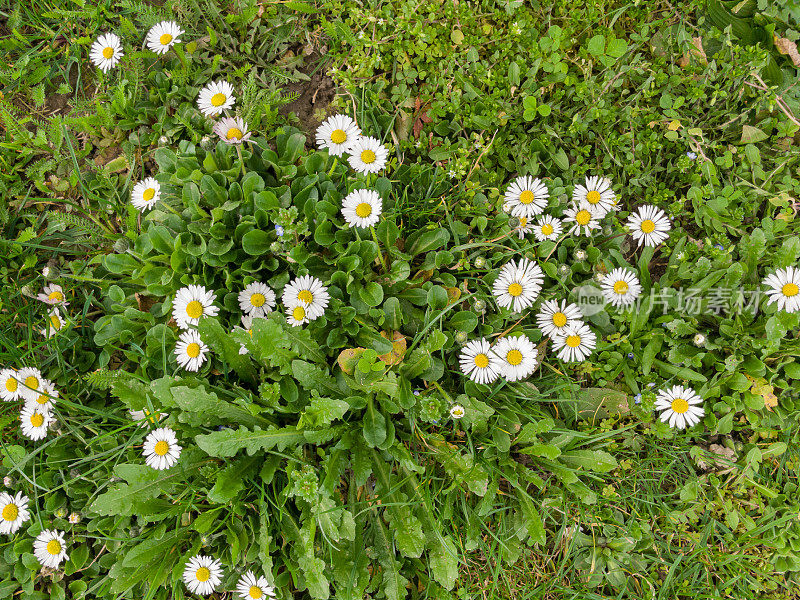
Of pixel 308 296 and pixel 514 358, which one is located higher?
pixel 308 296

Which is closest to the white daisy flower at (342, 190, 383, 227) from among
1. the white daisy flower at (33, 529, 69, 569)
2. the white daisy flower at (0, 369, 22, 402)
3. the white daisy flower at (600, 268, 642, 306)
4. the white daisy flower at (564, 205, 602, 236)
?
the white daisy flower at (564, 205, 602, 236)

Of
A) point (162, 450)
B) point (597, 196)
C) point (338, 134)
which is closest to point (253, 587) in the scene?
point (162, 450)

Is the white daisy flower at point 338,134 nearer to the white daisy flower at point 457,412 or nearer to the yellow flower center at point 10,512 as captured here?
the white daisy flower at point 457,412

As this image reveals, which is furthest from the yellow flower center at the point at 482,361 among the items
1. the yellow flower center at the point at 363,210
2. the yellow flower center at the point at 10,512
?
the yellow flower center at the point at 10,512

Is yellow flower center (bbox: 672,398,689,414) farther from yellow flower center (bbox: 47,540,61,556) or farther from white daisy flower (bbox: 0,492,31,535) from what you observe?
white daisy flower (bbox: 0,492,31,535)

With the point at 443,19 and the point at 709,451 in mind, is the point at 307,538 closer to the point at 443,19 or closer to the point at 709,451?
the point at 709,451

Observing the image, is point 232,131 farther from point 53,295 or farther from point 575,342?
point 575,342
